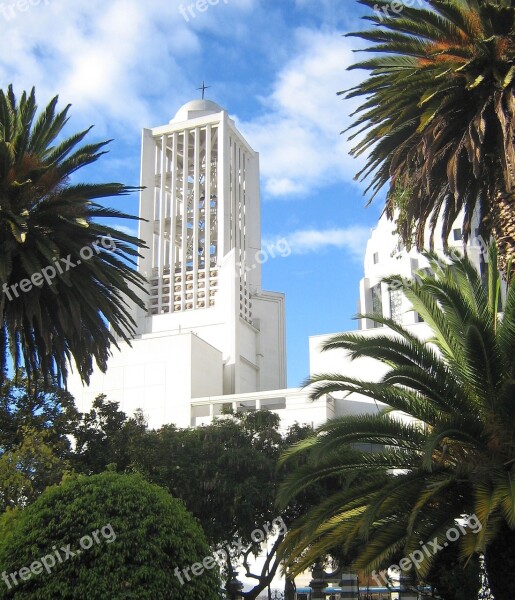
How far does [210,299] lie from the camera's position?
59875mm

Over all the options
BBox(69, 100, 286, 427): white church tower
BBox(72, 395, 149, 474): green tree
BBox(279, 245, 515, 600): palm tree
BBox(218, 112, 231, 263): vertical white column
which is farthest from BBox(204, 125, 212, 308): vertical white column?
BBox(279, 245, 515, 600): palm tree

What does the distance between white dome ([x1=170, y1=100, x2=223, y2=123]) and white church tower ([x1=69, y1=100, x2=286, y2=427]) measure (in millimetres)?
102

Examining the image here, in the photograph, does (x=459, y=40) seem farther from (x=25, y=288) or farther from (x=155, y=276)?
(x=155, y=276)

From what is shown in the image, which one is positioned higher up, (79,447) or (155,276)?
(155,276)

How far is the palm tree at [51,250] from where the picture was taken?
16391 millimetres

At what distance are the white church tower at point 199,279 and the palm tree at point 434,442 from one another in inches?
1466

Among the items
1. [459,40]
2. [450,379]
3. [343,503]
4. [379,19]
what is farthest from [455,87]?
[343,503]

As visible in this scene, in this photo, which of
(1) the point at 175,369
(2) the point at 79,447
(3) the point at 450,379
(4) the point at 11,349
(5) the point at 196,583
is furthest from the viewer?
(1) the point at 175,369

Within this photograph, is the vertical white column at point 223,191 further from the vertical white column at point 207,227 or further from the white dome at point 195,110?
the white dome at point 195,110

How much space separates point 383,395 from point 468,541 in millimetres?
3039

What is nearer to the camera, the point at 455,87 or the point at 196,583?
the point at 196,583

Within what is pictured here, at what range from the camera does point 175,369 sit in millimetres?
52469

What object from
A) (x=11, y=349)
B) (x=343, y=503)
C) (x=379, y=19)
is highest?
(x=379, y=19)

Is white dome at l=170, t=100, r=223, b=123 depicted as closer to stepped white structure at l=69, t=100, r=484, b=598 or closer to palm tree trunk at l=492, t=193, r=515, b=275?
stepped white structure at l=69, t=100, r=484, b=598
